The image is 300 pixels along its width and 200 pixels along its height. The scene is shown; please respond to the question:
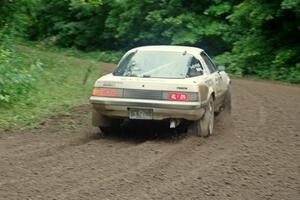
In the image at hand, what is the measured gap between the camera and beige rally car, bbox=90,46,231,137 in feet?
29.3

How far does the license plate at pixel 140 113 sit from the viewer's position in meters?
9.03

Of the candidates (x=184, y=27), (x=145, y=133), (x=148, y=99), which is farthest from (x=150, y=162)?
(x=184, y=27)

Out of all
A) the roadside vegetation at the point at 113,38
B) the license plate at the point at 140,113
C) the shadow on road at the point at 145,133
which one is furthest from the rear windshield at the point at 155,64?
the roadside vegetation at the point at 113,38

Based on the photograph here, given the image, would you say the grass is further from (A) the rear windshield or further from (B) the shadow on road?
Result: (A) the rear windshield

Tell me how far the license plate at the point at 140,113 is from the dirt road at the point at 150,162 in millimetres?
412

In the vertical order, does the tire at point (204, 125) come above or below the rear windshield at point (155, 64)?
A: below

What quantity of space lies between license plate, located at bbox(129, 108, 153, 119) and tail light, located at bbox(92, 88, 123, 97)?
33cm

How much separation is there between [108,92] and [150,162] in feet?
6.33

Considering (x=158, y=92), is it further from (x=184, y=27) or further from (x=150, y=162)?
(x=184, y=27)

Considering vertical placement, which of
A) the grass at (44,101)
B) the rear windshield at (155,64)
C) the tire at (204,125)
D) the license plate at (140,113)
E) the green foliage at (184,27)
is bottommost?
the green foliage at (184,27)

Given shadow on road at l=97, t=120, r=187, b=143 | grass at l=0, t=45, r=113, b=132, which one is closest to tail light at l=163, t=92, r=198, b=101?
shadow on road at l=97, t=120, r=187, b=143

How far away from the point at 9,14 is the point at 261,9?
9732 mm

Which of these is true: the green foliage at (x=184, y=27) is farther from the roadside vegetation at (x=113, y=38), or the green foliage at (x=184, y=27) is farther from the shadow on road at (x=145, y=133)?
the shadow on road at (x=145, y=133)

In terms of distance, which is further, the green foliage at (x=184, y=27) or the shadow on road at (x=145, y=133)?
the green foliage at (x=184, y=27)
